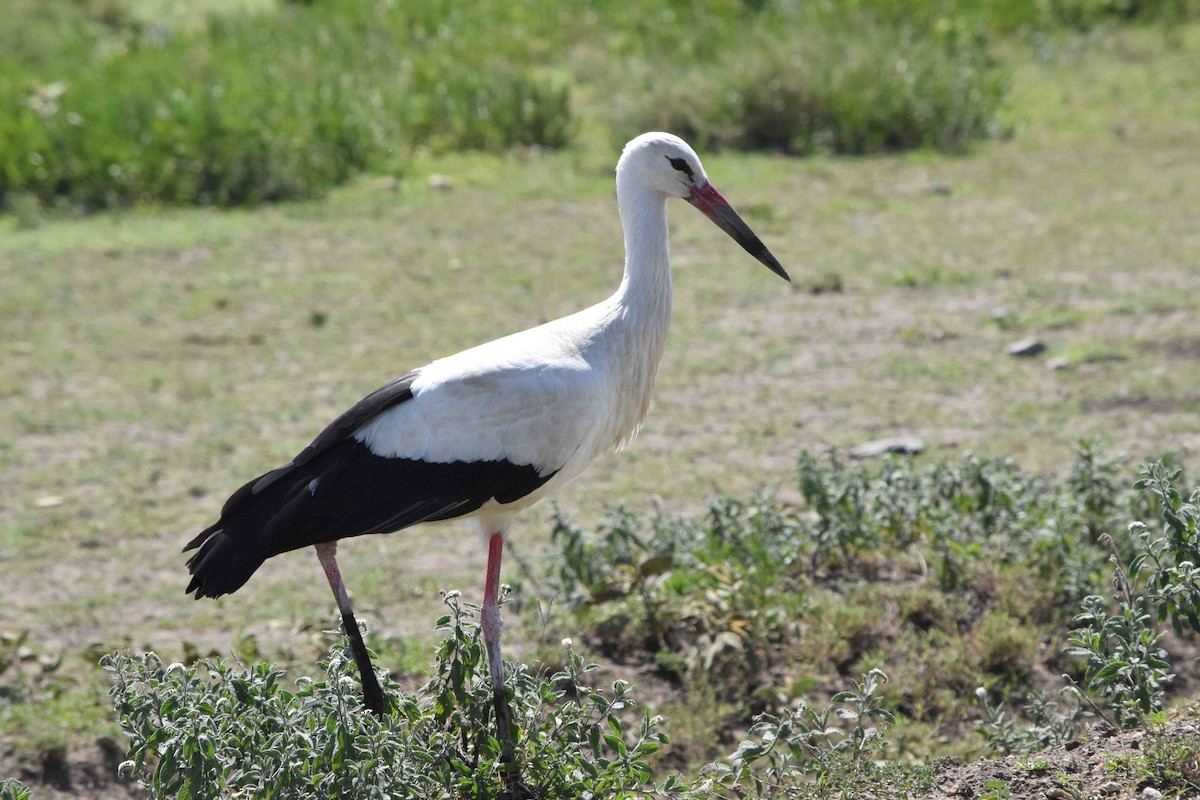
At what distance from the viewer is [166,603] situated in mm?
5059

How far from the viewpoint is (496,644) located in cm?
348

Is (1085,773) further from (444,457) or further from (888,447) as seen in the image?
(888,447)

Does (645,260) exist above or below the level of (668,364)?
above

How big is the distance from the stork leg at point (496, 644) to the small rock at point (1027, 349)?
3.76m

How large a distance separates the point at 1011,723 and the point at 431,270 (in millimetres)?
5568

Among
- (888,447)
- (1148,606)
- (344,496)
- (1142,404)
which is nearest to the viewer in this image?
(1148,606)

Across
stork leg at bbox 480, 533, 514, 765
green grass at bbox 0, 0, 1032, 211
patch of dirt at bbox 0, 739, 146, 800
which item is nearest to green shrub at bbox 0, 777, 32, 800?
stork leg at bbox 480, 533, 514, 765

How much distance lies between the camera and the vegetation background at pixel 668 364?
385 cm

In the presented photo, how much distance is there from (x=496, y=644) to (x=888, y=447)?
2882 millimetres

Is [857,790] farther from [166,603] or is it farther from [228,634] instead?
[166,603]

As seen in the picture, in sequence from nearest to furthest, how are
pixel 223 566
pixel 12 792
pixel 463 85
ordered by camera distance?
pixel 12 792
pixel 223 566
pixel 463 85

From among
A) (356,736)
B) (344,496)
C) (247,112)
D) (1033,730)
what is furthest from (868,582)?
(247,112)

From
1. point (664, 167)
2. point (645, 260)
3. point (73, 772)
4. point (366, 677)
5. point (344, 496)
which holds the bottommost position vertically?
point (73, 772)

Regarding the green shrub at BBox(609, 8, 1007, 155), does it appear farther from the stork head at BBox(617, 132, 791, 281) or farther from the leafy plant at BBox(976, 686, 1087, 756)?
the leafy plant at BBox(976, 686, 1087, 756)
